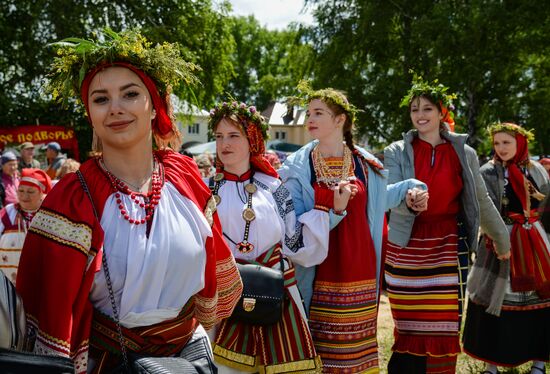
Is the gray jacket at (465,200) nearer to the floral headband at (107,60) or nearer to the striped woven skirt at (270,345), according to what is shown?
the striped woven skirt at (270,345)

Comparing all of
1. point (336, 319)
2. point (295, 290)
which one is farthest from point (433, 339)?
point (295, 290)

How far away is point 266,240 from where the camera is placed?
346cm

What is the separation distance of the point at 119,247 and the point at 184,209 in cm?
31

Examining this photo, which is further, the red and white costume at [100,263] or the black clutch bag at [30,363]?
the red and white costume at [100,263]

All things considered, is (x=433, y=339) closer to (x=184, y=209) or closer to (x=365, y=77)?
(x=184, y=209)

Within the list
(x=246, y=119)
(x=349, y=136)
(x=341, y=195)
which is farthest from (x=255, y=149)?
(x=349, y=136)

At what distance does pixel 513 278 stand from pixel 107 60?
164 inches

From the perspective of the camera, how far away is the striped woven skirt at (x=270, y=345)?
11.2 feet

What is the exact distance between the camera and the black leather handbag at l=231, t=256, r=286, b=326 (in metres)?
3.23

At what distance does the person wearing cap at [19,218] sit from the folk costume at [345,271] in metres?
2.45

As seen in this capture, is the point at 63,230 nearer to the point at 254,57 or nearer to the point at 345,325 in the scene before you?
the point at 345,325

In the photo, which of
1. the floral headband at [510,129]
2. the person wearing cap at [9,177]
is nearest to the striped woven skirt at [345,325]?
the floral headband at [510,129]

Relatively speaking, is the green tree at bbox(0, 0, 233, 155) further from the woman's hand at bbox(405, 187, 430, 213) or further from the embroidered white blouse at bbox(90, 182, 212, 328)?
the embroidered white blouse at bbox(90, 182, 212, 328)

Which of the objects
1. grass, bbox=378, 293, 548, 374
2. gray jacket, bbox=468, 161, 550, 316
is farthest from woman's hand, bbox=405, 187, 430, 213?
grass, bbox=378, 293, 548, 374
